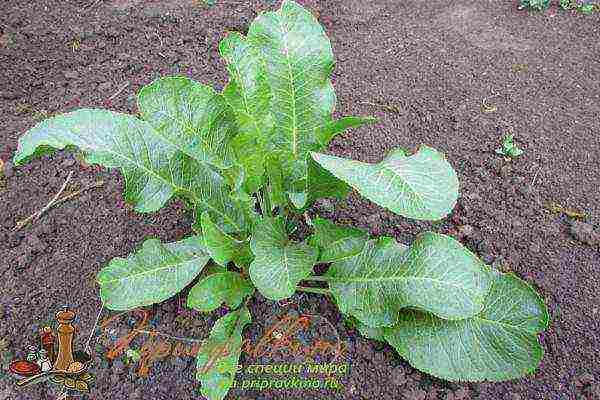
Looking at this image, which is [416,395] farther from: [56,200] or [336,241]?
[56,200]

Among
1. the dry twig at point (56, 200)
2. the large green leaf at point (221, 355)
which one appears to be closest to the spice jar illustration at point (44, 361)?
the large green leaf at point (221, 355)

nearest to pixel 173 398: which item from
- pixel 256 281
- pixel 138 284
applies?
pixel 138 284

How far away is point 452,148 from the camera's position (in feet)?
7.14

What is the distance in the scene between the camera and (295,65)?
5.16ft

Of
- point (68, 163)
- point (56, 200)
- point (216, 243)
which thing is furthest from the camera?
point (68, 163)

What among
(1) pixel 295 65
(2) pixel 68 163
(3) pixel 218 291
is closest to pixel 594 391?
(3) pixel 218 291

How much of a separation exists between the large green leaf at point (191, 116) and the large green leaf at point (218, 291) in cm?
32

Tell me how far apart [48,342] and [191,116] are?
2.57ft

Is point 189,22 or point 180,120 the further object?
point 189,22

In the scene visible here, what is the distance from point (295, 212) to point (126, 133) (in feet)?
1.85

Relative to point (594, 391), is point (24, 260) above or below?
above

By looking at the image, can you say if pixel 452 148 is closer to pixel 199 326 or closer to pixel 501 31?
pixel 501 31

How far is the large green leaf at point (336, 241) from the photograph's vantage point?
4.84 feet

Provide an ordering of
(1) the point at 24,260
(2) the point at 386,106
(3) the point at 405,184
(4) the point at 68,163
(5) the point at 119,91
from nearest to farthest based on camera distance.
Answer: (3) the point at 405,184 → (1) the point at 24,260 → (4) the point at 68,163 → (2) the point at 386,106 → (5) the point at 119,91
